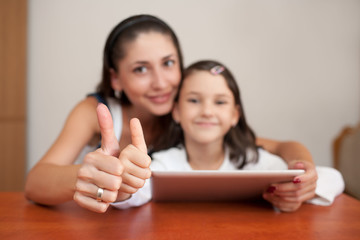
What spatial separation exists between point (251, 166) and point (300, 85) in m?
0.59

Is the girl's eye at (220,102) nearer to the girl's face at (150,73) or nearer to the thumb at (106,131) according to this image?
the girl's face at (150,73)

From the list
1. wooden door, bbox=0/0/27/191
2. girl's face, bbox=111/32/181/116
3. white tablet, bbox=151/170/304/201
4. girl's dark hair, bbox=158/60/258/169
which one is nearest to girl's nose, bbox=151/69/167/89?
girl's face, bbox=111/32/181/116

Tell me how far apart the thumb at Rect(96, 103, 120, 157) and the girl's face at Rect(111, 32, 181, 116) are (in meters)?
0.35

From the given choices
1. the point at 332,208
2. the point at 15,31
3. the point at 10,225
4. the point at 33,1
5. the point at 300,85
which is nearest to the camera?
the point at 10,225

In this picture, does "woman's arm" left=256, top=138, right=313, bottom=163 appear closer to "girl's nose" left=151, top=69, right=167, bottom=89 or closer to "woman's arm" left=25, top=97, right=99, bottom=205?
"girl's nose" left=151, top=69, right=167, bottom=89

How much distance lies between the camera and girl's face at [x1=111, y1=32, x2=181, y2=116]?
30.4 inches

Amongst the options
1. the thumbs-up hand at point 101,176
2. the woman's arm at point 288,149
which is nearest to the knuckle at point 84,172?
the thumbs-up hand at point 101,176

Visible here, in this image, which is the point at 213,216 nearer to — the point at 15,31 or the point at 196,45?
the point at 196,45

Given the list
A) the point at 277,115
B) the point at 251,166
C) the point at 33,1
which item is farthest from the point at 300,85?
the point at 33,1

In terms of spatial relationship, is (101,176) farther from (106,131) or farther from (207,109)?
(207,109)

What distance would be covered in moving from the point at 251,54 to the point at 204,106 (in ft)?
1.02

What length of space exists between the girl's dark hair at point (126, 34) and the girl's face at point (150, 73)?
12 millimetres

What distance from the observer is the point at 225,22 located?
884 millimetres

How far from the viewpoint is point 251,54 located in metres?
1.09
